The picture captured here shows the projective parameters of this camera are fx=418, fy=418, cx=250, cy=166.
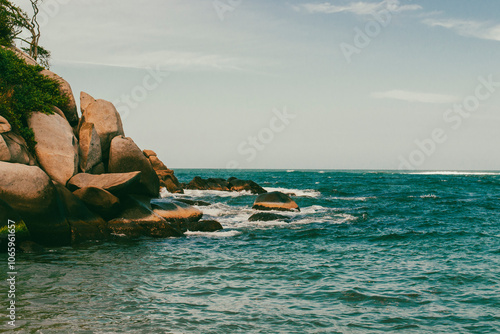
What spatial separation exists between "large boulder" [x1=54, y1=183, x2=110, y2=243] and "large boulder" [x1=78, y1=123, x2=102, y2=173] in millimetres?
3678

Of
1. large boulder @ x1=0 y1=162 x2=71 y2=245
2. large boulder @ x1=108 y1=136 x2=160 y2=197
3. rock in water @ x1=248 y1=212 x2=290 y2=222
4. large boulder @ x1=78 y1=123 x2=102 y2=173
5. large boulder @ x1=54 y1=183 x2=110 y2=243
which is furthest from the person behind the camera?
rock in water @ x1=248 y1=212 x2=290 y2=222

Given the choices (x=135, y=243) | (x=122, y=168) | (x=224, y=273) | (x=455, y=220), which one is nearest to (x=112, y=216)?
(x=135, y=243)

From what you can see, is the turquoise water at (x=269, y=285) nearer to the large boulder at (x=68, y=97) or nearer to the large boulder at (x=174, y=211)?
the large boulder at (x=174, y=211)

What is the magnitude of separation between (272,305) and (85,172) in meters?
14.4

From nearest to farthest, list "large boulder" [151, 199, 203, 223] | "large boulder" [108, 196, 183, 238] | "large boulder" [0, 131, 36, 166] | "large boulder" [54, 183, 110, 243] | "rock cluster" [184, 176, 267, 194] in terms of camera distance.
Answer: "large boulder" [0, 131, 36, 166] < "large boulder" [54, 183, 110, 243] < "large boulder" [108, 196, 183, 238] < "large boulder" [151, 199, 203, 223] < "rock cluster" [184, 176, 267, 194]

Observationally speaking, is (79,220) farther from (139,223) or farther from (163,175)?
(163,175)

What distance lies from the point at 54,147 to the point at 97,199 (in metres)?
3.73

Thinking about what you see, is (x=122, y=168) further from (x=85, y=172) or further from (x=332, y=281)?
(x=332, y=281)

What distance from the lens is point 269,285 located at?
36.3ft

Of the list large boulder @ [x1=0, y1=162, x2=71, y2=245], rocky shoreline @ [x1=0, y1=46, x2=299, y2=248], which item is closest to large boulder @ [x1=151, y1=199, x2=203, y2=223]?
rocky shoreline @ [x1=0, y1=46, x2=299, y2=248]

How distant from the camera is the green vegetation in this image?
62.0ft

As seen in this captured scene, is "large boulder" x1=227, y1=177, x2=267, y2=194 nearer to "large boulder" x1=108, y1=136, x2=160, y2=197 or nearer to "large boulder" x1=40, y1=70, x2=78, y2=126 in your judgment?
"large boulder" x1=108, y1=136, x2=160, y2=197

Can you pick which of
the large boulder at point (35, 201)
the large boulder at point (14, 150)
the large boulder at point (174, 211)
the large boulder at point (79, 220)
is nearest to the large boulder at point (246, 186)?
the large boulder at point (174, 211)

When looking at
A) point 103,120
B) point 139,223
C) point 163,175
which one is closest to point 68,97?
point 103,120
